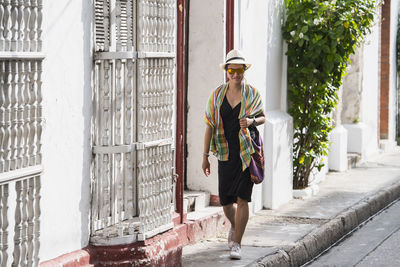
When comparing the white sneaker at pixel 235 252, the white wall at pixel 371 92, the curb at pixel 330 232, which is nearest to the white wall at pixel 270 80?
the curb at pixel 330 232

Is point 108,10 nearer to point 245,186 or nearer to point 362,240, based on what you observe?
point 245,186

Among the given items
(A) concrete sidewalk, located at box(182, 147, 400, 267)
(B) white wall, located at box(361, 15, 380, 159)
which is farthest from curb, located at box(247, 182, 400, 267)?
(B) white wall, located at box(361, 15, 380, 159)

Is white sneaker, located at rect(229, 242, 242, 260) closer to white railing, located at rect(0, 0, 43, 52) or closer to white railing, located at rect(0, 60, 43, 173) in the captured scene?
white railing, located at rect(0, 60, 43, 173)

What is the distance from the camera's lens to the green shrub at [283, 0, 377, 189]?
1040 cm

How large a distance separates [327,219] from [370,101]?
21.1 ft

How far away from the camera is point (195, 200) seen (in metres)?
8.48

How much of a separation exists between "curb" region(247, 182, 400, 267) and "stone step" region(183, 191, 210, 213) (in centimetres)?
106

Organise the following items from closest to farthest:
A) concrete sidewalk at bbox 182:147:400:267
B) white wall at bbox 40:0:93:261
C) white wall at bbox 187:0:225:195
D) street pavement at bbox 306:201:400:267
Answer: white wall at bbox 40:0:93:261, concrete sidewalk at bbox 182:147:400:267, street pavement at bbox 306:201:400:267, white wall at bbox 187:0:225:195

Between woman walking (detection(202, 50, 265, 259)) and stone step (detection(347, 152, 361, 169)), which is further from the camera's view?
stone step (detection(347, 152, 361, 169))

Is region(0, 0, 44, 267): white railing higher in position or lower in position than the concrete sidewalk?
higher

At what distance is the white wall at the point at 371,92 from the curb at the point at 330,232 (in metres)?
3.33

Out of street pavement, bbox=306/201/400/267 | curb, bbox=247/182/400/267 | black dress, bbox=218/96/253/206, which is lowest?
street pavement, bbox=306/201/400/267

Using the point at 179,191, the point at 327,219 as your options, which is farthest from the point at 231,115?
the point at 327,219

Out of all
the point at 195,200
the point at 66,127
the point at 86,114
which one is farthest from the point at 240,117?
the point at 66,127
